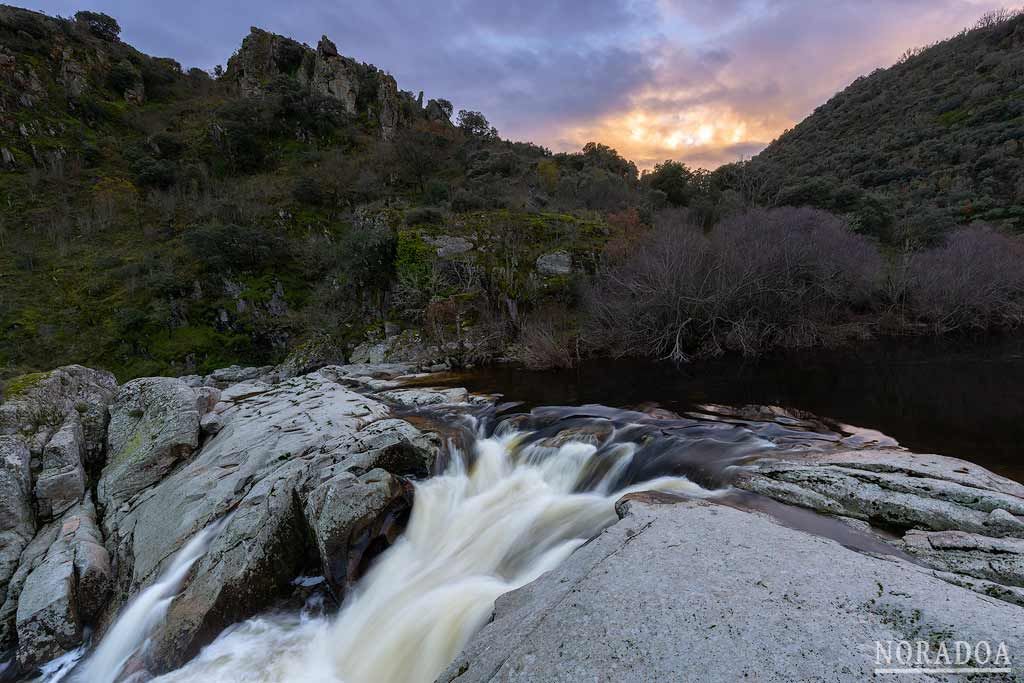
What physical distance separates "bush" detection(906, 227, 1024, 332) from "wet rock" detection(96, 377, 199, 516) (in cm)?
2927

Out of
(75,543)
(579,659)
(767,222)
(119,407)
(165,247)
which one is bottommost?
(75,543)

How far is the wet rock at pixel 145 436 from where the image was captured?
7.73m

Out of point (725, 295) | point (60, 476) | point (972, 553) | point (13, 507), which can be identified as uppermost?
point (725, 295)

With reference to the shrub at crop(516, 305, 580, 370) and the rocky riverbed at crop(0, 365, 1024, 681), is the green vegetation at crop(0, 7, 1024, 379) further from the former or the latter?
the rocky riverbed at crop(0, 365, 1024, 681)

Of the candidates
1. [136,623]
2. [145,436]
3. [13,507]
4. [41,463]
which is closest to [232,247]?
[145,436]

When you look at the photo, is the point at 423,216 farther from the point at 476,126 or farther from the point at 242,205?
the point at 476,126

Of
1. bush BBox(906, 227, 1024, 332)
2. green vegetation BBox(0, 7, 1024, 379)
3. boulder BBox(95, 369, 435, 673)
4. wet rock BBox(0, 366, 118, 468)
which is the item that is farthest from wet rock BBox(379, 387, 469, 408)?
bush BBox(906, 227, 1024, 332)

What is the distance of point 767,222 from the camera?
21.0 m

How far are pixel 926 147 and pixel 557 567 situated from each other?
61.6 m

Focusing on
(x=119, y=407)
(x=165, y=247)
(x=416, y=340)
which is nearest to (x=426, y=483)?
(x=119, y=407)

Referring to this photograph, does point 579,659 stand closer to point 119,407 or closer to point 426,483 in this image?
point 426,483

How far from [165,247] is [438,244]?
2137 centimetres

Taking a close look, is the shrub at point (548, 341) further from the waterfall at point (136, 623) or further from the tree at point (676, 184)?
the tree at point (676, 184)

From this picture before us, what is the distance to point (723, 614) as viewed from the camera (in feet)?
9.50
